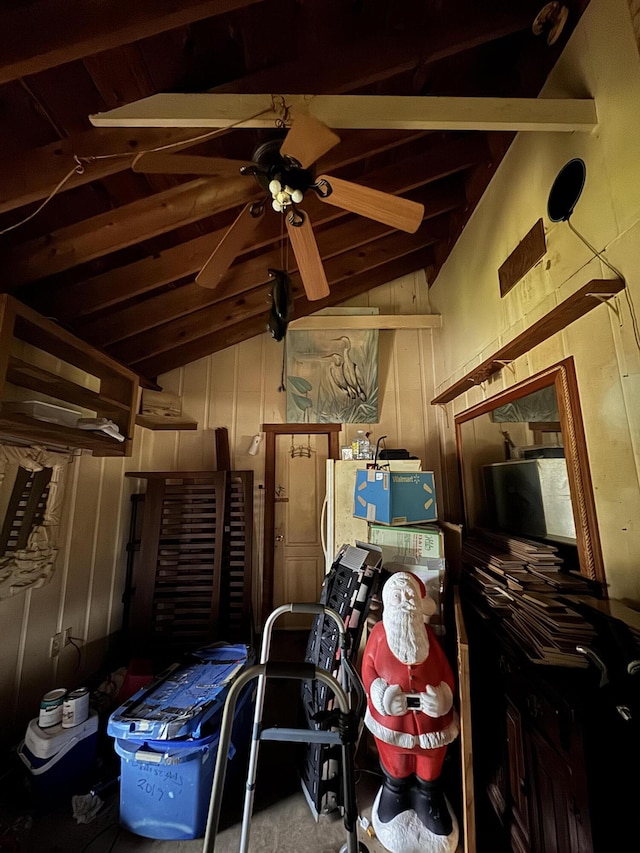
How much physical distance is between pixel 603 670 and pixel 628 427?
91cm

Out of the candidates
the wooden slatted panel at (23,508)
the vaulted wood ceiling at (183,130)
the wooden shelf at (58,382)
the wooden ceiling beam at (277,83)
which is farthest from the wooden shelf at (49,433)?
the wooden ceiling beam at (277,83)

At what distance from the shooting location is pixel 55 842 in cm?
158

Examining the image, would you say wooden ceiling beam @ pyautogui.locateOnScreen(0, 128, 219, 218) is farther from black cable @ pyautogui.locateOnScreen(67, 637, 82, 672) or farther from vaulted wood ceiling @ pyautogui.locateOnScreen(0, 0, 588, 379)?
black cable @ pyautogui.locateOnScreen(67, 637, 82, 672)

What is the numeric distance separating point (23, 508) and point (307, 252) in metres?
2.27

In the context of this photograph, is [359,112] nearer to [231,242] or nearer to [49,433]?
[231,242]

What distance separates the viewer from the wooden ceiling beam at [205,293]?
2643 mm

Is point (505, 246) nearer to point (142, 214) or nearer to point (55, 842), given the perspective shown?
point (142, 214)

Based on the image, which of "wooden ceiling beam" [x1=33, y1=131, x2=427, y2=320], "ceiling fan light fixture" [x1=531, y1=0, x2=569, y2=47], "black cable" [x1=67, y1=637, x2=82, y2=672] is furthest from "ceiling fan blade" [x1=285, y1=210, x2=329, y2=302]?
"black cable" [x1=67, y1=637, x2=82, y2=672]

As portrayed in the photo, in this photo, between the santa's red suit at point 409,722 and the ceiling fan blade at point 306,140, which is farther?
the santa's red suit at point 409,722

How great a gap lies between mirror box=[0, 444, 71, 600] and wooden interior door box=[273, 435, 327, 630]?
1.93 meters

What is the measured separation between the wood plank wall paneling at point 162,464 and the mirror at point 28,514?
181 millimetres

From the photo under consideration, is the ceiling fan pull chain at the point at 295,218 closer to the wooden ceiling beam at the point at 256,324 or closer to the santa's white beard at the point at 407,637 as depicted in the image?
the santa's white beard at the point at 407,637

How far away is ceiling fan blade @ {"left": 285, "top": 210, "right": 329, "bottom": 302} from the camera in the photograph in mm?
1530

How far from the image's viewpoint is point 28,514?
2131 mm
